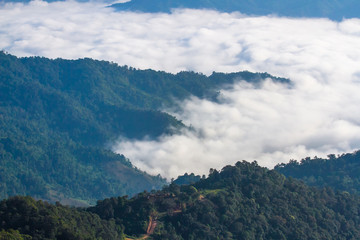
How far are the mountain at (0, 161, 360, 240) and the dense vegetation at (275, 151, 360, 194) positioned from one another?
17117 millimetres

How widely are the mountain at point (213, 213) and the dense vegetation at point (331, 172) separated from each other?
17.1 metres

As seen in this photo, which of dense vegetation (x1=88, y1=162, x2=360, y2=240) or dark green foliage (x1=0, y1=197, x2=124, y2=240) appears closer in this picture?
dark green foliage (x1=0, y1=197, x2=124, y2=240)

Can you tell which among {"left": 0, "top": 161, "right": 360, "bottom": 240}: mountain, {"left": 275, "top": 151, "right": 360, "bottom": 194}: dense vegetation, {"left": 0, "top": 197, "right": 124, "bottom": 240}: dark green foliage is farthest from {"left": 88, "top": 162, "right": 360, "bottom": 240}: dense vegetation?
{"left": 275, "top": 151, "right": 360, "bottom": 194}: dense vegetation

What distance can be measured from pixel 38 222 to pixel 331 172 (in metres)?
73.7

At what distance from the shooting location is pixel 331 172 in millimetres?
126375

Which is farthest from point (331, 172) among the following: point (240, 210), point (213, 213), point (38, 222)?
point (38, 222)

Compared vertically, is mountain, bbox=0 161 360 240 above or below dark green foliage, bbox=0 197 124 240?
above

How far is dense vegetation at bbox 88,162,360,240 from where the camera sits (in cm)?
7900

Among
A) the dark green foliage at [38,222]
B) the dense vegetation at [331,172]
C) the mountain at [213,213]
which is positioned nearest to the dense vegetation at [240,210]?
the mountain at [213,213]

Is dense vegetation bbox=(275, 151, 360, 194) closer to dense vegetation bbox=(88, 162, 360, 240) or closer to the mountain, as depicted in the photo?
the mountain

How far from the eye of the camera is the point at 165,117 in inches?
7844

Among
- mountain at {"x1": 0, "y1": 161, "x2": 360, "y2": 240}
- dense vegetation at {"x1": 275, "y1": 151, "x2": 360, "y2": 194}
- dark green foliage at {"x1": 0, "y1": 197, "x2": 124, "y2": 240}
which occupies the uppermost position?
dense vegetation at {"x1": 275, "y1": 151, "x2": 360, "y2": 194}

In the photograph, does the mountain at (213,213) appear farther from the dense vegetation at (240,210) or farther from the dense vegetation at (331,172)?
the dense vegetation at (331,172)

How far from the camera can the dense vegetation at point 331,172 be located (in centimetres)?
12105
